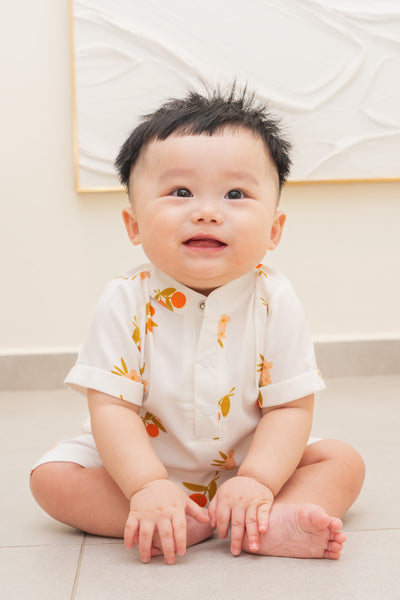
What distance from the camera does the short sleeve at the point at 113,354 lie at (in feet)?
3.08

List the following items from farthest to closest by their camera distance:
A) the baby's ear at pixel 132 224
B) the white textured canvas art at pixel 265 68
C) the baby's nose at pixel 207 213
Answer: the white textured canvas art at pixel 265 68 < the baby's ear at pixel 132 224 < the baby's nose at pixel 207 213

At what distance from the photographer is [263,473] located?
0.89 m

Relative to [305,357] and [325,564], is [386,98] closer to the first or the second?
[305,357]

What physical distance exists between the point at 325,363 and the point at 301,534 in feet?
3.98

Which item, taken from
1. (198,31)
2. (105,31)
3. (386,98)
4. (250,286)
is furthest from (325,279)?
(250,286)

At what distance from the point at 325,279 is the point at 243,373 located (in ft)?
3.74

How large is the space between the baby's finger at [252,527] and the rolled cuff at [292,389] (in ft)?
0.52

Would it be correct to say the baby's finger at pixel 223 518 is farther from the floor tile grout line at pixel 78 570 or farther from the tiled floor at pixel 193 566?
the floor tile grout line at pixel 78 570

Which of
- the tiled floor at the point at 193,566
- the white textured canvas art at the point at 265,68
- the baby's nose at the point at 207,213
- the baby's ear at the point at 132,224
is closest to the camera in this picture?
the tiled floor at the point at 193,566

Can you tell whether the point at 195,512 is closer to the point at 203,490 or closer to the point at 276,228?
the point at 203,490

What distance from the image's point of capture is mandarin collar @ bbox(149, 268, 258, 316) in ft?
3.18

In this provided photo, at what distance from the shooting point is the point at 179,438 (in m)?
0.96

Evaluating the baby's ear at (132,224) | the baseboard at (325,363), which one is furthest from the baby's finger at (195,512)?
the baseboard at (325,363)

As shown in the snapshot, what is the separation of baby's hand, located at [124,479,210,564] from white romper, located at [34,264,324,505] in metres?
0.13
